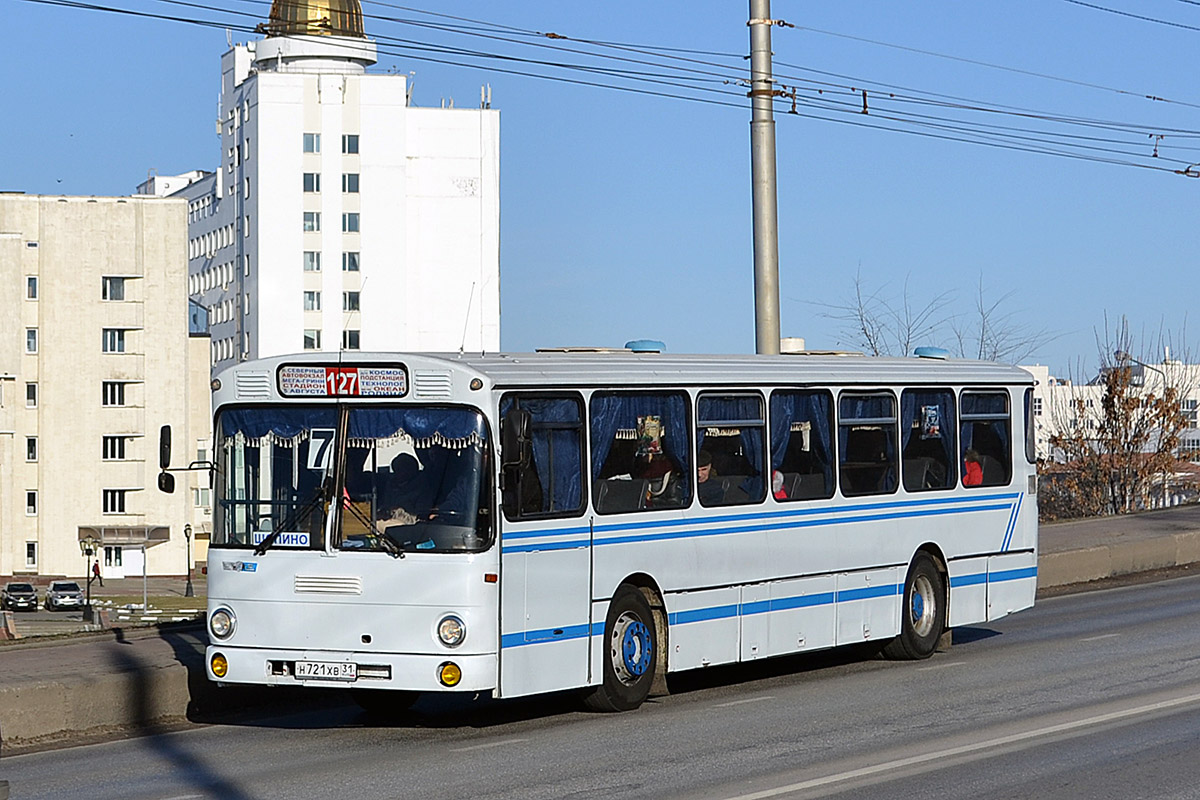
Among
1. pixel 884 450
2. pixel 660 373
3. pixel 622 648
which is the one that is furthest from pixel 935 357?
pixel 622 648

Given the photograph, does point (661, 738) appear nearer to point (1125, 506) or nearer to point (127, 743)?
point (127, 743)

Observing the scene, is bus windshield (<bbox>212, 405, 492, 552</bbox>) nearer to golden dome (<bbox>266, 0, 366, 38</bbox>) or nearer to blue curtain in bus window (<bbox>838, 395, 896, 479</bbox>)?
blue curtain in bus window (<bbox>838, 395, 896, 479</bbox>)

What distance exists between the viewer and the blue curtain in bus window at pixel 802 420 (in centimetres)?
1504

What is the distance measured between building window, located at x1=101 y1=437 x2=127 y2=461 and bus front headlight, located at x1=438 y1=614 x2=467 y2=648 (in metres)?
81.0

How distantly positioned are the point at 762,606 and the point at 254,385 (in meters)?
4.51

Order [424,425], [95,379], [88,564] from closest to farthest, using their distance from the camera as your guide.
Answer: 1. [424,425]
2. [88,564]
3. [95,379]

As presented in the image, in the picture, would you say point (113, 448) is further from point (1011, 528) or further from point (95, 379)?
point (1011, 528)

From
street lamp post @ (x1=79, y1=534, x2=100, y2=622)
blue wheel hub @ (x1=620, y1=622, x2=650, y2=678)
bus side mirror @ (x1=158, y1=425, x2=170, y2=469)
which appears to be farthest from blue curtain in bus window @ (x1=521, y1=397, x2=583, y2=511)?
street lamp post @ (x1=79, y1=534, x2=100, y2=622)

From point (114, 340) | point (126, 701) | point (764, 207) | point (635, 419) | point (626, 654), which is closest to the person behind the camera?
point (126, 701)

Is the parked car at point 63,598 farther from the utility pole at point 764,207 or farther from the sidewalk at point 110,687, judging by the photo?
the sidewalk at point 110,687

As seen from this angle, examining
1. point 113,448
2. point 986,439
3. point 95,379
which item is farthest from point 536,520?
point 113,448

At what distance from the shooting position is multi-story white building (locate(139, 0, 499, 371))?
373 feet

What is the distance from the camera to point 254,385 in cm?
1298

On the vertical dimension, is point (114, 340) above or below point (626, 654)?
above
